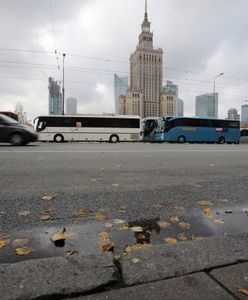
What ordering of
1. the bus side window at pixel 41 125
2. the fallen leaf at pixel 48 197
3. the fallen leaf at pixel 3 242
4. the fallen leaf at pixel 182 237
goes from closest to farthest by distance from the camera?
1. the fallen leaf at pixel 3 242
2. the fallen leaf at pixel 182 237
3. the fallen leaf at pixel 48 197
4. the bus side window at pixel 41 125

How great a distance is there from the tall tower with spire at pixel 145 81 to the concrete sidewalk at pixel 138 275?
4295cm

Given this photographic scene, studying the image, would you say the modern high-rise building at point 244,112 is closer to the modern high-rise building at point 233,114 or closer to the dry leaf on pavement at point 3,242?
the modern high-rise building at point 233,114

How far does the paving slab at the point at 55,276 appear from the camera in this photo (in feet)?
6.34

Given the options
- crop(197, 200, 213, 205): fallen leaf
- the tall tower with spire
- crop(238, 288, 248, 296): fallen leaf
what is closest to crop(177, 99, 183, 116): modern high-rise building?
the tall tower with spire

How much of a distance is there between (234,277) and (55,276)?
1278 mm

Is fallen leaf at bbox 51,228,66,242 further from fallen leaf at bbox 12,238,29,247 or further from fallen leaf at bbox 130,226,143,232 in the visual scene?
fallen leaf at bbox 130,226,143,232

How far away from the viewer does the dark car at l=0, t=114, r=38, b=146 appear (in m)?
14.2

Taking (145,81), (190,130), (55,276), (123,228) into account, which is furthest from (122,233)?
(145,81)

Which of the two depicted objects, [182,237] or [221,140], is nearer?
[182,237]

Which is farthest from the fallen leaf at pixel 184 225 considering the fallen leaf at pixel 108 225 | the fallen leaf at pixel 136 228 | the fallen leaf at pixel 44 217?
the fallen leaf at pixel 44 217

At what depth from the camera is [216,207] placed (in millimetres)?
4023

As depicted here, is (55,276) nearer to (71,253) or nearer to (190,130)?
(71,253)

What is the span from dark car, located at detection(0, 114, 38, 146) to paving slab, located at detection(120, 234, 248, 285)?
12972 mm

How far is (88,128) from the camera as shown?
2995 cm
